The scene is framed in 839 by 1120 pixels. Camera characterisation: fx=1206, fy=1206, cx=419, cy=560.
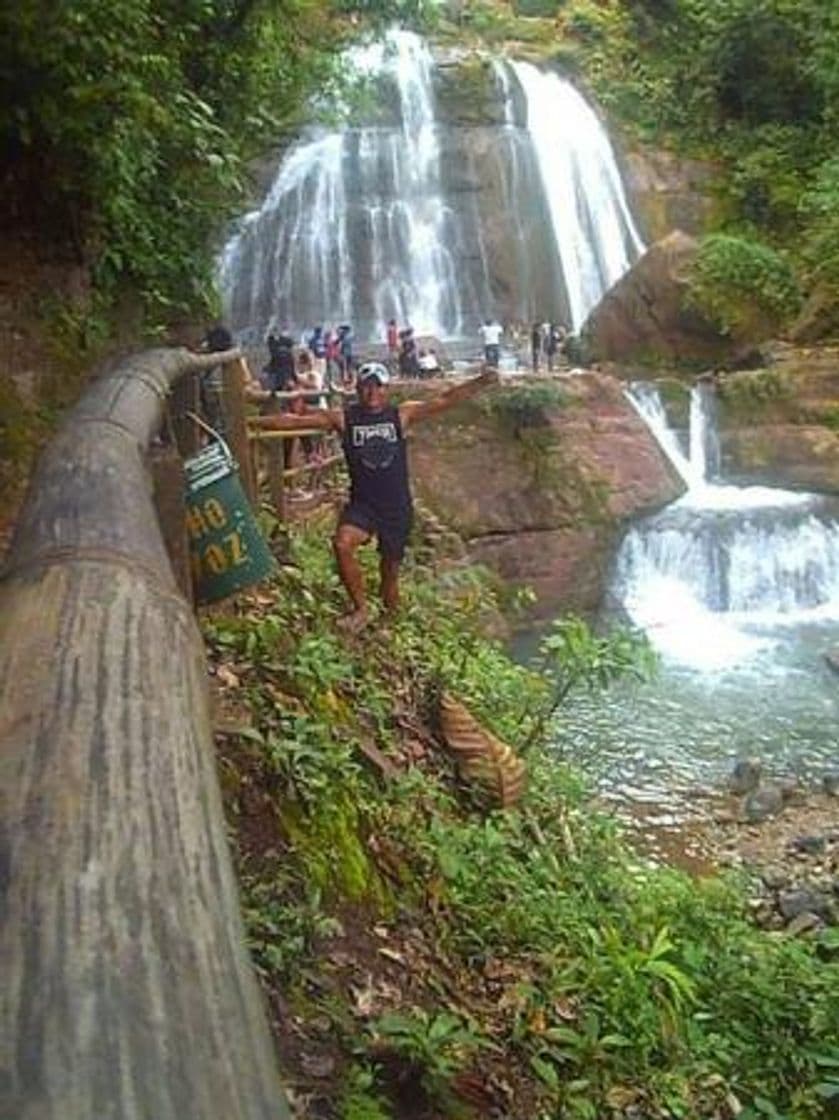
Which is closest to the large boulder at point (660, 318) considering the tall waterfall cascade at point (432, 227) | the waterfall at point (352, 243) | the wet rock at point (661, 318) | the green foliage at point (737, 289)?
the wet rock at point (661, 318)

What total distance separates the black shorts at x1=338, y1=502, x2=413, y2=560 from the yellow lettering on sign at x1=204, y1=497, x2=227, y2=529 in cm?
273

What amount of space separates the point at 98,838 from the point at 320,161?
91.0 ft

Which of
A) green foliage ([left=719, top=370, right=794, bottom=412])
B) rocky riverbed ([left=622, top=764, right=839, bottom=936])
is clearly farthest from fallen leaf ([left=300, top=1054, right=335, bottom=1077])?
green foliage ([left=719, top=370, right=794, bottom=412])

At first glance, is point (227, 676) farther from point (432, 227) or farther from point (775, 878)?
point (432, 227)

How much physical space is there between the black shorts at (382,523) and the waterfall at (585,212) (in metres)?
20.9

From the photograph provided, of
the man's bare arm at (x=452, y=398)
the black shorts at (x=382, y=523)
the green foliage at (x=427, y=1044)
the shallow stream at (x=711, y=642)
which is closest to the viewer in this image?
the green foliage at (x=427, y=1044)

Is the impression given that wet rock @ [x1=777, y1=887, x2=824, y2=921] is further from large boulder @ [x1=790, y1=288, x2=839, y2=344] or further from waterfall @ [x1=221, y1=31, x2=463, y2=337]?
waterfall @ [x1=221, y1=31, x2=463, y2=337]

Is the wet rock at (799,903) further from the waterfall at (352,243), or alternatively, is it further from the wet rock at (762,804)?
the waterfall at (352,243)

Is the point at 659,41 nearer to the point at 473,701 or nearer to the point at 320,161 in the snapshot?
the point at 320,161

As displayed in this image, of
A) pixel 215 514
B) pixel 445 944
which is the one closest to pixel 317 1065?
pixel 445 944

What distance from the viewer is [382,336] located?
2573 cm

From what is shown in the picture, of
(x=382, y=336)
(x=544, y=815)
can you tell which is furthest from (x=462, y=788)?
(x=382, y=336)

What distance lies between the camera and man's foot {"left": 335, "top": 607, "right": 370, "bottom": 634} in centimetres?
622

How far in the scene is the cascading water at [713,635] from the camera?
11812 mm
